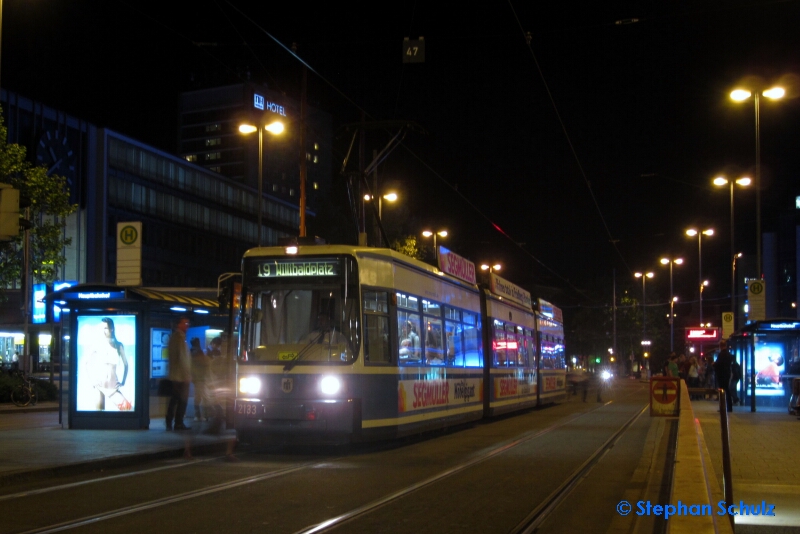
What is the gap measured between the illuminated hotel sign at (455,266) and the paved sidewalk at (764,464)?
5865 millimetres

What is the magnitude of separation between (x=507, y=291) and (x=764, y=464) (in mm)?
12867

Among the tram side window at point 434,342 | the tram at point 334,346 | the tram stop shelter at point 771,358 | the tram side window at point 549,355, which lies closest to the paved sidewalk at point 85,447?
the tram at point 334,346

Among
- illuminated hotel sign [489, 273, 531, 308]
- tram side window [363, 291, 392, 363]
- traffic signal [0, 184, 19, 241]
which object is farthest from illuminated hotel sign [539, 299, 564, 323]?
traffic signal [0, 184, 19, 241]

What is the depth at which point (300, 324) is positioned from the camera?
13688 millimetres

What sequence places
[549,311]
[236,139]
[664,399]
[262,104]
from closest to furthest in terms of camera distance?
[664,399]
[549,311]
[262,104]
[236,139]

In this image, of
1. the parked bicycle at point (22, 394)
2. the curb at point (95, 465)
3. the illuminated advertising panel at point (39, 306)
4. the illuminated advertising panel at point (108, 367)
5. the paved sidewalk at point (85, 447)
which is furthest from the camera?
the illuminated advertising panel at point (39, 306)

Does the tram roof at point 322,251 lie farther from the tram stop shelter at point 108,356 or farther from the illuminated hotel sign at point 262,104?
the illuminated hotel sign at point 262,104

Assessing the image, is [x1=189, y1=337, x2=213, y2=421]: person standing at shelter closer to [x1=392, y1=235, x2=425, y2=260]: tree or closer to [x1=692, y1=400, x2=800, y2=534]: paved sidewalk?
[x1=692, y1=400, x2=800, y2=534]: paved sidewalk

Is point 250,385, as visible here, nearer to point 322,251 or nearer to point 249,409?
point 249,409

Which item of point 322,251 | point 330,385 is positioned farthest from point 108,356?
point 330,385

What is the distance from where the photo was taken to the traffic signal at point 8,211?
Answer: 37.5ft

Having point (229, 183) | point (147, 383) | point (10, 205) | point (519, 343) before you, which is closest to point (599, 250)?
point (229, 183)

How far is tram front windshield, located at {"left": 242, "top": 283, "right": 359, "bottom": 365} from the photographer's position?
528 inches

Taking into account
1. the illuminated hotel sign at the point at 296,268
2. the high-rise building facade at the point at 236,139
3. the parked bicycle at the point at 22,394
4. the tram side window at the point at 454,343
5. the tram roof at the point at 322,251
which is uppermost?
the high-rise building facade at the point at 236,139
